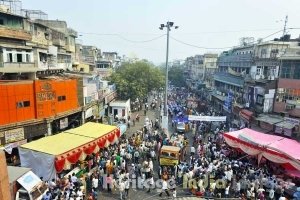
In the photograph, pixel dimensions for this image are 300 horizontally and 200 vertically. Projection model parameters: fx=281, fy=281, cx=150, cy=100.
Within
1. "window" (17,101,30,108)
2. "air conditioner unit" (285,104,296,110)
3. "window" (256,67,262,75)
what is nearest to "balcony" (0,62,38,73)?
"window" (17,101,30,108)

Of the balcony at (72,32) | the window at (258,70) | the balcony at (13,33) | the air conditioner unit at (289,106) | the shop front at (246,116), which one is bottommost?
the shop front at (246,116)

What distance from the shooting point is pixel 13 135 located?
63.1 ft

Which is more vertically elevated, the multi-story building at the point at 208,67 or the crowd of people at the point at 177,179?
the multi-story building at the point at 208,67

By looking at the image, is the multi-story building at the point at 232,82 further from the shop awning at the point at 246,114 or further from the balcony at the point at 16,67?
the balcony at the point at 16,67

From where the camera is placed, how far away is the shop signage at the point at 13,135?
18672 mm

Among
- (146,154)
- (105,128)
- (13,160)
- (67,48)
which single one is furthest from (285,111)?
(67,48)

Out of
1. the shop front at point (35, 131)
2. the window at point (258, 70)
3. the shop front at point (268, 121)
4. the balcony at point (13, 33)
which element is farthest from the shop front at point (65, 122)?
the window at point (258, 70)

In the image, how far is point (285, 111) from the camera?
2570 centimetres

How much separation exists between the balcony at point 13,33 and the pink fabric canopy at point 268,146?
18692 millimetres

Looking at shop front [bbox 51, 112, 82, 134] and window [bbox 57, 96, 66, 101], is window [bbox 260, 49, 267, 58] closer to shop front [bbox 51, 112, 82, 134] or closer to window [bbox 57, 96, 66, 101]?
shop front [bbox 51, 112, 82, 134]

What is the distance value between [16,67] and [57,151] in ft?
32.9

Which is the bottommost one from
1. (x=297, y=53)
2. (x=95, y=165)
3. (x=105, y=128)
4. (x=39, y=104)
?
(x=95, y=165)

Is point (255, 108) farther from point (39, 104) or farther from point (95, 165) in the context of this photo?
point (39, 104)

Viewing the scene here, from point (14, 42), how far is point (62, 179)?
532 inches
